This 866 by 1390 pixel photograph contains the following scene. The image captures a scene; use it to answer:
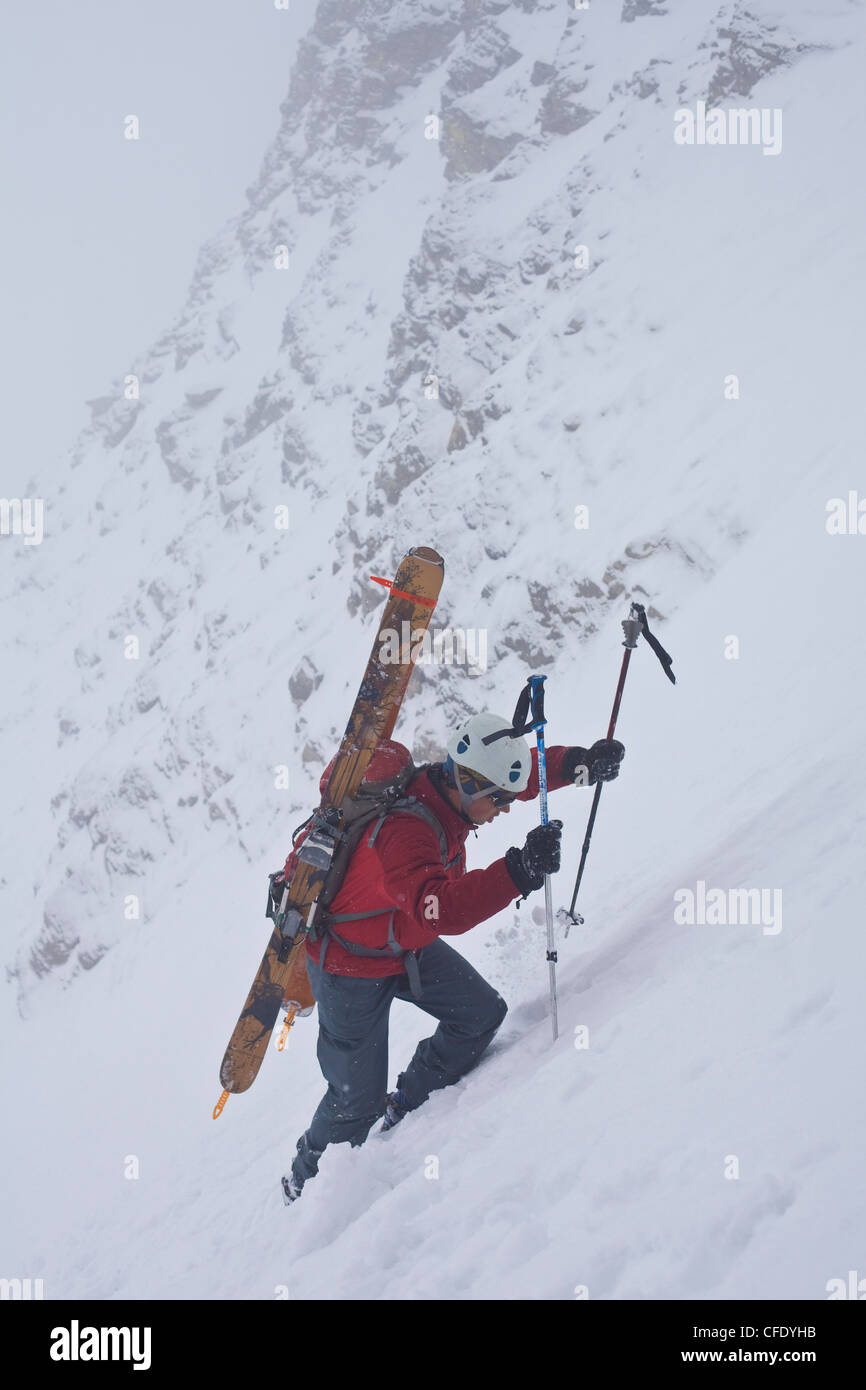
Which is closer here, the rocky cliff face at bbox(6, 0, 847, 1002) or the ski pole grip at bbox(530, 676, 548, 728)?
the ski pole grip at bbox(530, 676, 548, 728)

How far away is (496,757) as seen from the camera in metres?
4.55

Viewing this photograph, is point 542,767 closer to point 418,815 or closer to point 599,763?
point 599,763

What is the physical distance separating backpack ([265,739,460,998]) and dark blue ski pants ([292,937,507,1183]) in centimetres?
16

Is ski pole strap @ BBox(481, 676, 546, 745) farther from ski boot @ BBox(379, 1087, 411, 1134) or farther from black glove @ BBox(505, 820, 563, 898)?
ski boot @ BBox(379, 1087, 411, 1134)

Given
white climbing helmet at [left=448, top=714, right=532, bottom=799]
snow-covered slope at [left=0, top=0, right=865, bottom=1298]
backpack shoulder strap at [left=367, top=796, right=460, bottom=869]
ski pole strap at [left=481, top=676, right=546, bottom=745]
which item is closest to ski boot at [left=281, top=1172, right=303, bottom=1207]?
snow-covered slope at [left=0, top=0, right=865, bottom=1298]

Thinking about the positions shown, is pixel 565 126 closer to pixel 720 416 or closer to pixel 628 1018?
pixel 720 416

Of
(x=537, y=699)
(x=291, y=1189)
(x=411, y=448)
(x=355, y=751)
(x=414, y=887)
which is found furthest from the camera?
(x=411, y=448)

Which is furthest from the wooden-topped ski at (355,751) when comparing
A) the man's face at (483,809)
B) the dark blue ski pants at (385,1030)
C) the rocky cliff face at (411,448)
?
the rocky cliff face at (411,448)

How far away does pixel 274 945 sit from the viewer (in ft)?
17.9

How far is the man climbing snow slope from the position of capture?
4137mm

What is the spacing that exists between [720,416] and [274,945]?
1593 cm

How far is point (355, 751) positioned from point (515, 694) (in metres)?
15.8

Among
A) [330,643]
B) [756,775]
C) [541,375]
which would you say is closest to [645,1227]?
[756,775]

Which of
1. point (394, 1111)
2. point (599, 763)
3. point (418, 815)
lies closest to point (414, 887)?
point (418, 815)
